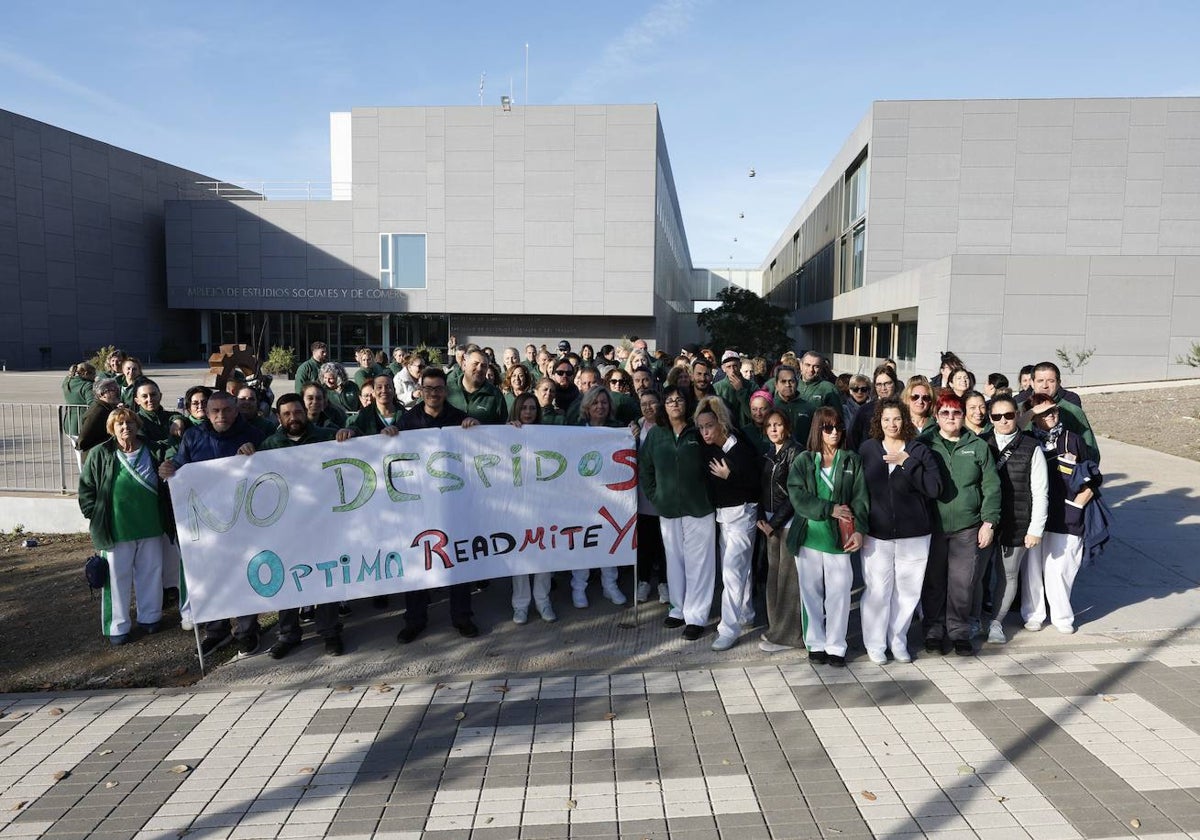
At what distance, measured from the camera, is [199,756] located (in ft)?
14.9

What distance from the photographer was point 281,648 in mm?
5938

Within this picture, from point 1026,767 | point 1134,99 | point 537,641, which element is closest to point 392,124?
point 1134,99

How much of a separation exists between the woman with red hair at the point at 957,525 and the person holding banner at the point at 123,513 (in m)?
5.78

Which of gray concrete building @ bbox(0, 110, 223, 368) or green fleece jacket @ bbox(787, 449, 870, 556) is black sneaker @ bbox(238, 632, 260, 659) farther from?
gray concrete building @ bbox(0, 110, 223, 368)

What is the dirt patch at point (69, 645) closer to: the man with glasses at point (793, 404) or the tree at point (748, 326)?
the man with glasses at point (793, 404)

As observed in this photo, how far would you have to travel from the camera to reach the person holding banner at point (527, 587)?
6.46m

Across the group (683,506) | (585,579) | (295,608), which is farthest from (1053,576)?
(295,608)

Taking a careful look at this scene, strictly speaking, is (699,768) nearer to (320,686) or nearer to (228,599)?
(320,686)

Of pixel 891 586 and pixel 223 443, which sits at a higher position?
pixel 223 443

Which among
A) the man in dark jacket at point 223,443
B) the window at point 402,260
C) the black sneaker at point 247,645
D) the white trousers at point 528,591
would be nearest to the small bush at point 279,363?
the window at point 402,260

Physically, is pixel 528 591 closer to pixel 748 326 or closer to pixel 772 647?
pixel 772 647

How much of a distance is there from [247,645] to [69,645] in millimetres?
1590

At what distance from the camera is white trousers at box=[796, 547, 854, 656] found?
18.0ft

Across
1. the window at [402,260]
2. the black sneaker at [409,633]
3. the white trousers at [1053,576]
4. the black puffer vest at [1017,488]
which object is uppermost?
the window at [402,260]
